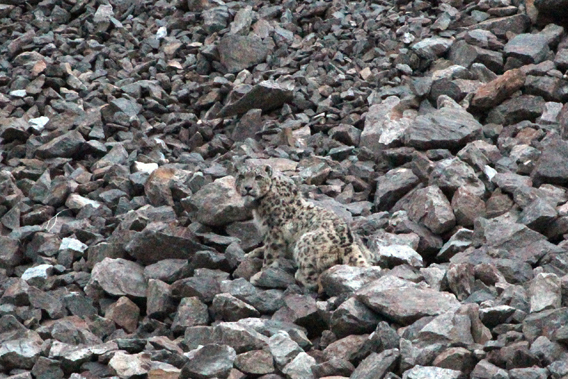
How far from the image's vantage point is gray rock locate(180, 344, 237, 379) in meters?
8.30

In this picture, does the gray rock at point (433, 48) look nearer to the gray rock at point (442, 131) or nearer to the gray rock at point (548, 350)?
the gray rock at point (442, 131)

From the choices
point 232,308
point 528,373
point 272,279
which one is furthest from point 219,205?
point 528,373

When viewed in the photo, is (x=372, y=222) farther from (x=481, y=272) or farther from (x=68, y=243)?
(x=68, y=243)

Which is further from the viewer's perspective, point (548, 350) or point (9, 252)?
point (9, 252)

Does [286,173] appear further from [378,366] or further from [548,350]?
[548,350]

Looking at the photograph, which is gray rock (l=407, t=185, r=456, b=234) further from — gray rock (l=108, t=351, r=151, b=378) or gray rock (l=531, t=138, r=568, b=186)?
gray rock (l=108, t=351, r=151, b=378)

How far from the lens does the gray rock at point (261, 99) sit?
16016mm

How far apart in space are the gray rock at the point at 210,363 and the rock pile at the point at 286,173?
19mm

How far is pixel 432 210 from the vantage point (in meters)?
11.5

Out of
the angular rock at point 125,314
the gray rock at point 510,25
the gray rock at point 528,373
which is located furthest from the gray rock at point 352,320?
the gray rock at point 510,25

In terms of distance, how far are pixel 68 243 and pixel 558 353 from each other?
690 centimetres

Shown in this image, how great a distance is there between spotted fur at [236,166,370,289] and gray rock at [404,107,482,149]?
8.31 feet

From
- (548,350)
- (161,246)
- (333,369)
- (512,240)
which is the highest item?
(548,350)

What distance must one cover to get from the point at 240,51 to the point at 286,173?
4.79 meters
